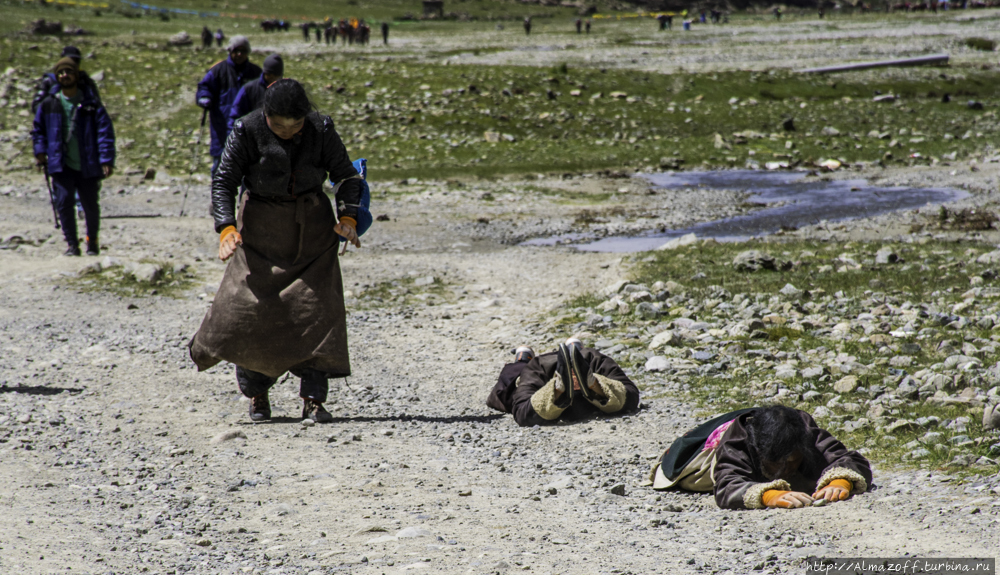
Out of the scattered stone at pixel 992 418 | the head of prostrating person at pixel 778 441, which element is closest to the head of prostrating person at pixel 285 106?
the head of prostrating person at pixel 778 441

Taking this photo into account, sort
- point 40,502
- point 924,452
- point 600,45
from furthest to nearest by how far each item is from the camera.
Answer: point 600,45 → point 924,452 → point 40,502

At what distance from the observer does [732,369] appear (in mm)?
7070

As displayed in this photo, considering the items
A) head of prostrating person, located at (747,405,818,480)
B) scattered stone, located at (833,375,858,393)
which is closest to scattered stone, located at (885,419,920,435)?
scattered stone, located at (833,375,858,393)

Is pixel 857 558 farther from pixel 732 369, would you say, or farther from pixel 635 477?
pixel 732 369

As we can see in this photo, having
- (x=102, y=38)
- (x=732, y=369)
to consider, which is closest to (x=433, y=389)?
(x=732, y=369)

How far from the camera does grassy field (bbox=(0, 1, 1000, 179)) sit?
74.8ft

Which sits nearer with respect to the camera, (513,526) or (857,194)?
(513,526)

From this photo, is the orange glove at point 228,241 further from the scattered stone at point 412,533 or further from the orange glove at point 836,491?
the orange glove at point 836,491

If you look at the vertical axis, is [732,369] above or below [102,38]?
Result: below

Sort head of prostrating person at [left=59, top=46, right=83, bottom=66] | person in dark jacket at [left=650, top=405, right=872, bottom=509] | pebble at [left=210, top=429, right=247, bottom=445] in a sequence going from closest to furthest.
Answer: person in dark jacket at [left=650, top=405, right=872, bottom=509], pebble at [left=210, top=429, right=247, bottom=445], head of prostrating person at [left=59, top=46, right=83, bottom=66]

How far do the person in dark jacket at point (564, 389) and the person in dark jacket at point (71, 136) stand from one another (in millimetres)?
6807

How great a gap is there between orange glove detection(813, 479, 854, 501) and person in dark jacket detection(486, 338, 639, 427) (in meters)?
1.99

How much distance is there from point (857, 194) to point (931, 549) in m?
16.3

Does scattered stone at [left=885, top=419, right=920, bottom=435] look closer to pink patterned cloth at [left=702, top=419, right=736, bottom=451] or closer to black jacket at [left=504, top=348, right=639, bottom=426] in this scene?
pink patterned cloth at [left=702, top=419, right=736, bottom=451]
